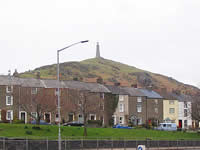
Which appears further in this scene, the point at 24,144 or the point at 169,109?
the point at 169,109

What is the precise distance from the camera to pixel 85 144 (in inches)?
1828

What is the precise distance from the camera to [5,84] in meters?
75.3

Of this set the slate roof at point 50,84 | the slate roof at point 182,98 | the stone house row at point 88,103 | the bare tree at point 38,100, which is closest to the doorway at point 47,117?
the stone house row at point 88,103

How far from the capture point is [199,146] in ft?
206

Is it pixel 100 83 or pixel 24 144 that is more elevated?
pixel 100 83

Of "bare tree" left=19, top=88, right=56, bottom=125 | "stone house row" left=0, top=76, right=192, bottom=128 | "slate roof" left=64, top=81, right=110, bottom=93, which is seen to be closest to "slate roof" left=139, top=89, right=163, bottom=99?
"stone house row" left=0, top=76, right=192, bottom=128

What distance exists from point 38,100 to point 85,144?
2348cm

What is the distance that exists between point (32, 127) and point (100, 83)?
3938cm

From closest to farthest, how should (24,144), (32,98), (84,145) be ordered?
(24,144) → (84,145) → (32,98)

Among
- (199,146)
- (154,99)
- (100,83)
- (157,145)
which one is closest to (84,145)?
(157,145)

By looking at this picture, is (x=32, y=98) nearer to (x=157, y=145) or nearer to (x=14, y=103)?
(x=14, y=103)

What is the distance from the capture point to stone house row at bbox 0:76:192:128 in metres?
72.4

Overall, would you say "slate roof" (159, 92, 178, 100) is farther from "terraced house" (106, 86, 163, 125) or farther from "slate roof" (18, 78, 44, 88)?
"slate roof" (18, 78, 44, 88)

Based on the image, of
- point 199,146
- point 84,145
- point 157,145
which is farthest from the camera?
point 199,146
